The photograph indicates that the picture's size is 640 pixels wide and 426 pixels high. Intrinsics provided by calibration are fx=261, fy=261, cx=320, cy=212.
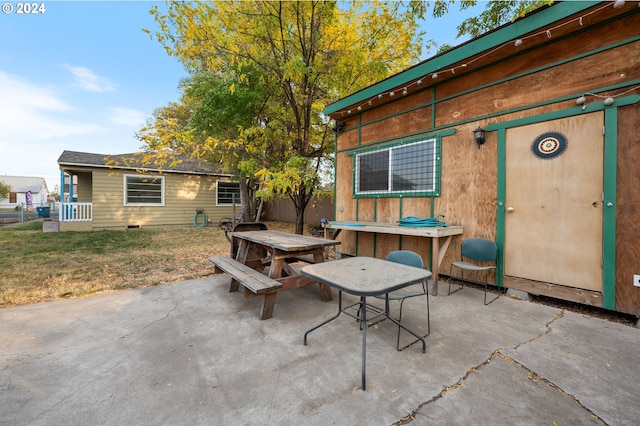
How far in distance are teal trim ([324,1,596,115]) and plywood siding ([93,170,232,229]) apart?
9.35 metres

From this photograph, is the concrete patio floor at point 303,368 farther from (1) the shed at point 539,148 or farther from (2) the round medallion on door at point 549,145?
(2) the round medallion on door at point 549,145

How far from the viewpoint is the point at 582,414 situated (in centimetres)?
141

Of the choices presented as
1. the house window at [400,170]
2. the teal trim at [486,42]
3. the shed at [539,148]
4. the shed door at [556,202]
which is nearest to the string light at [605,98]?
the shed at [539,148]

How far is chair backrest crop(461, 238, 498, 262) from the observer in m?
3.36

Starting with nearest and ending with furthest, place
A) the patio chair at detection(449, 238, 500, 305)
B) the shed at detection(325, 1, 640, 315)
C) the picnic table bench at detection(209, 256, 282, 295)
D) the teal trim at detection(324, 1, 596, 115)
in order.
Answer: the picnic table bench at detection(209, 256, 282, 295)
the shed at detection(325, 1, 640, 315)
the teal trim at detection(324, 1, 596, 115)
the patio chair at detection(449, 238, 500, 305)

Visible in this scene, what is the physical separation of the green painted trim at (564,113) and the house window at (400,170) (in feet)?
2.91

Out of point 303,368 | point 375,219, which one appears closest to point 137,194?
point 375,219

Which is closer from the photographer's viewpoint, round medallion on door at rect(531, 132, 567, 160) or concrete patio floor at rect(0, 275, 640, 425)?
concrete patio floor at rect(0, 275, 640, 425)

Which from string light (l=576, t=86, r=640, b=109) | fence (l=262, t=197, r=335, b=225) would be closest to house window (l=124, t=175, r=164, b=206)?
fence (l=262, t=197, r=335, b=225)

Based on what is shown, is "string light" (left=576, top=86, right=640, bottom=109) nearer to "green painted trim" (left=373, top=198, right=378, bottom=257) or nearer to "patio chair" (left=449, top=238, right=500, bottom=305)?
"patio chair" (left=449, top=238, right=500, bottom=305)

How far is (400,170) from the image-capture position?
4551mm

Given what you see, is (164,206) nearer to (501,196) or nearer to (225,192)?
(225,192)

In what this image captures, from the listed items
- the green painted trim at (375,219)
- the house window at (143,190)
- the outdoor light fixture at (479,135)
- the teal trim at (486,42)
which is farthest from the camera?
the house window at (143,190)

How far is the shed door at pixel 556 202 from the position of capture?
2.77 m
